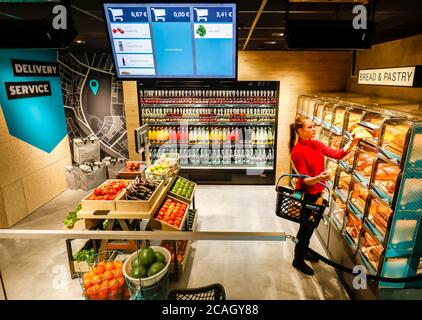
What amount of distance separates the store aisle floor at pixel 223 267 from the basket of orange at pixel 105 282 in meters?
1.20

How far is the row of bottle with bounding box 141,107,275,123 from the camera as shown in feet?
22.8

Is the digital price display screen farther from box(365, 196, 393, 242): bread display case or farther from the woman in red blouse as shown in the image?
box(365, 196, 393, 242): bread display case

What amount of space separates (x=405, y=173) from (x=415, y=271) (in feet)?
3.76

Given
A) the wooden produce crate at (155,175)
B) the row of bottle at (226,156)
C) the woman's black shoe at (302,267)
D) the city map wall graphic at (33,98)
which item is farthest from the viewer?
the row of bottle at (226,156)

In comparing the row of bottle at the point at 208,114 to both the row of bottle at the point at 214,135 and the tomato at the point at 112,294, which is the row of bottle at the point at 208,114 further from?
the tomato at the point at 112,294

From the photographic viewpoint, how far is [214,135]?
7.06 meters

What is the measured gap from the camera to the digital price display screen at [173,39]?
2.60 metres

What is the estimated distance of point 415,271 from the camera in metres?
3.01

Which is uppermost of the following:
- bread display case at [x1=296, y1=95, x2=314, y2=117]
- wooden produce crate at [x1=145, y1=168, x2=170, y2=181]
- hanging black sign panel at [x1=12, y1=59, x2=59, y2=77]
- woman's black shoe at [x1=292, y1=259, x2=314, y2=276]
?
hanging black sign panel at [x1=12, y1=59, x2=59, y2=77]

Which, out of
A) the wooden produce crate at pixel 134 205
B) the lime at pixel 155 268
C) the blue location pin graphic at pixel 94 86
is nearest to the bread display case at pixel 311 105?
the wooden produce crate at pixel 134 205

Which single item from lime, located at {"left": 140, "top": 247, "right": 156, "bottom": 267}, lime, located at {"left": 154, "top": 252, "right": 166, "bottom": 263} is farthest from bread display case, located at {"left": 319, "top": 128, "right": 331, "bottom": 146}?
lime, located at {"left": 140, "top": 247, "right": 156, "bottom": 267}

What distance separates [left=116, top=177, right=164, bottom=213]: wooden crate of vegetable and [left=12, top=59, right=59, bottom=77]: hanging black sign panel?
12.2ft

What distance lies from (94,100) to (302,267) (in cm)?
617
